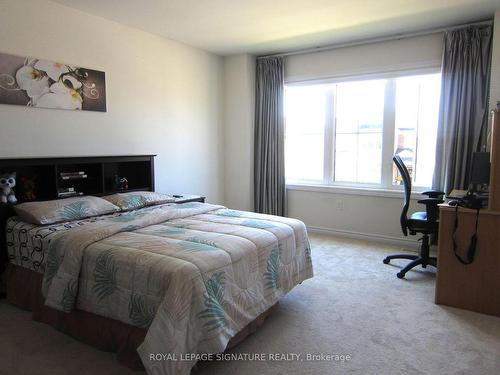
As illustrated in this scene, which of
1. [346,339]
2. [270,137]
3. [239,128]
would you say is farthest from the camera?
[239,128]

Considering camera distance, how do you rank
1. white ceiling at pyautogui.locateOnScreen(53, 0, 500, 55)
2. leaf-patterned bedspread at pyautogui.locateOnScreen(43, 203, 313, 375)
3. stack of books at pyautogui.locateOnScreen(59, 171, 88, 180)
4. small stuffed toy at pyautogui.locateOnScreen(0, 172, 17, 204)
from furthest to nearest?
1. stack of books at pyautogui.locateOnScreen(59, 171, 88, 180)
2. white ceiling at pyautogui.locateOnScreen(53, 0, 500, 55)
3. small stuffed toy at pyautogui.locateOnScreen(0, 172, 17, 204)
4. leaf-patterned bedspread at pyautogui.locateOnScreen(43, 203, 313, 375)

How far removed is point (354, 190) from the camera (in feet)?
15.1

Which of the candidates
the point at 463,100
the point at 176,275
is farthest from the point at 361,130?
the point at 176,275

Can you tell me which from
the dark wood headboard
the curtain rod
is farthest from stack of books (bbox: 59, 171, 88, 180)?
the curtain rod

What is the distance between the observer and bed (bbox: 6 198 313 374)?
5.69 feet

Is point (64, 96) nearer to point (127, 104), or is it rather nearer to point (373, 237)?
point (127, 104)

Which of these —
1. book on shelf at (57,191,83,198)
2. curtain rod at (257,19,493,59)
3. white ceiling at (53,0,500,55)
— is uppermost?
white ceiling at (53,0,500,55)

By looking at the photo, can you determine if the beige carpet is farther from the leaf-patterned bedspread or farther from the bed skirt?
the leaf-patterned bedspread

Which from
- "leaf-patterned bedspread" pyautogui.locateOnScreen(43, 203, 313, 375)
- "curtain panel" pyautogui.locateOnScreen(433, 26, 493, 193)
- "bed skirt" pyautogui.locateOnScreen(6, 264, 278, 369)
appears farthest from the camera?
"curtain panel" pyautogui.locateOnScreen(433, 26, 493, 193)

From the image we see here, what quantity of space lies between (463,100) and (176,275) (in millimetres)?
3472

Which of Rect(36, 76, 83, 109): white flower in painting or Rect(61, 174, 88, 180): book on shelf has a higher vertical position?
A: Rect(36, 76, 83, 109): white flower in painting

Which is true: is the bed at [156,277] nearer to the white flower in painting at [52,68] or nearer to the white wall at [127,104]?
the white wall at [127,104]

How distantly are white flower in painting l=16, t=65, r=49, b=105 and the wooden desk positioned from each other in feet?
11.1

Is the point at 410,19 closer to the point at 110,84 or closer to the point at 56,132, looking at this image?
the point at 110,84
